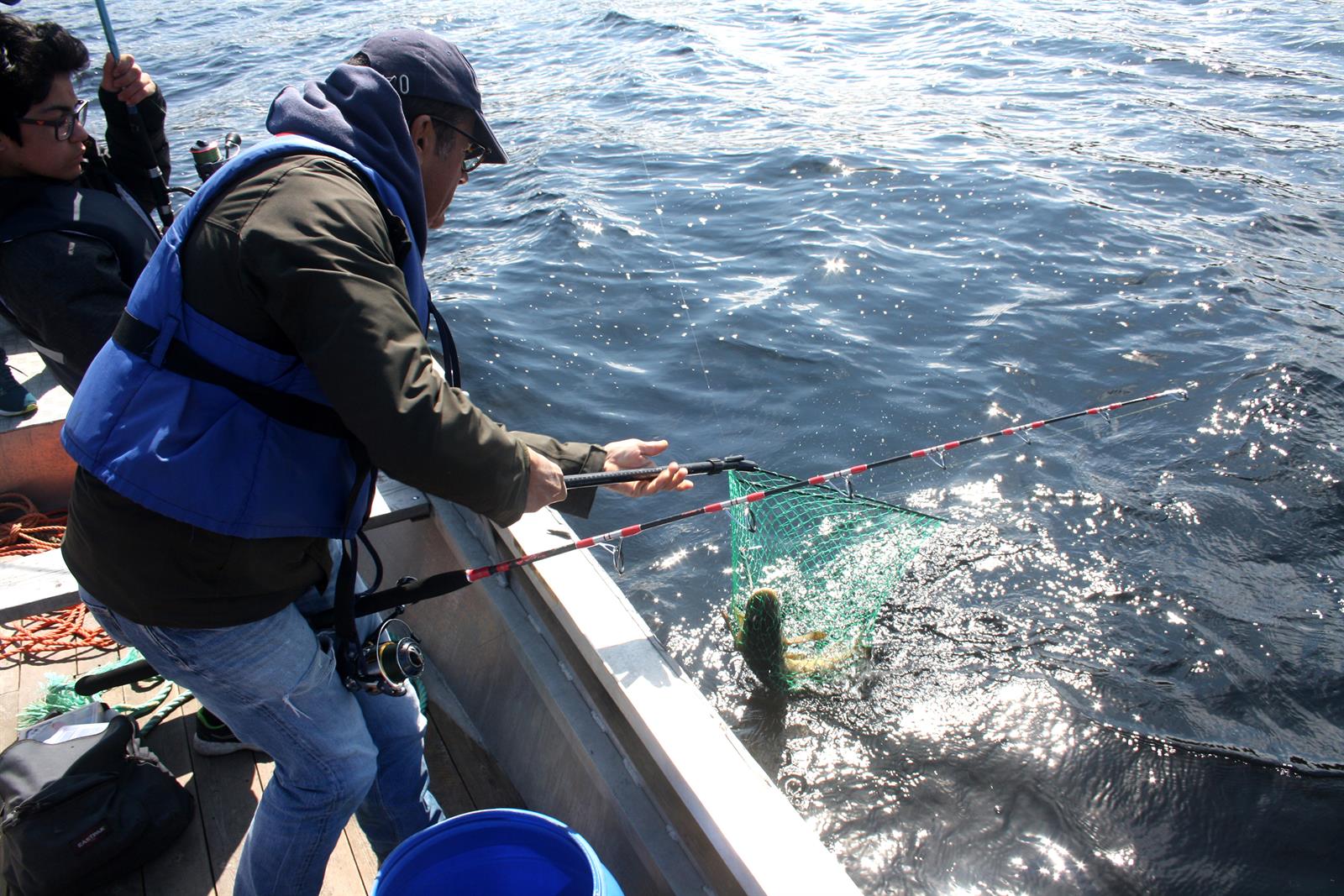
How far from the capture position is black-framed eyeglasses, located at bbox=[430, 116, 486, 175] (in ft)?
7.23

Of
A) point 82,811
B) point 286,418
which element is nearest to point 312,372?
point 286,418

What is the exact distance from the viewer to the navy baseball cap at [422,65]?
210 cm

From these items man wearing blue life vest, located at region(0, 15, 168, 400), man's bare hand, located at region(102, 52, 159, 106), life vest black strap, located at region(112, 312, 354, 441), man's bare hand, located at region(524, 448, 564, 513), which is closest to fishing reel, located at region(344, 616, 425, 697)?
man's bare hand, located at region(524, 448, 564, 513)

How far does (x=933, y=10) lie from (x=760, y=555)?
1773 centimetres

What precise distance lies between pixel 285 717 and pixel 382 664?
259 millimetres

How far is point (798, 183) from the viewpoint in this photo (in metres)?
10.9

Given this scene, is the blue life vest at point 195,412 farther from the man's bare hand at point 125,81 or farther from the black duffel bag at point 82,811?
the man's bare hand at point 125,81

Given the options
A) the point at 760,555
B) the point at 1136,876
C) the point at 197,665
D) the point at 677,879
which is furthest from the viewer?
the point at 760,555

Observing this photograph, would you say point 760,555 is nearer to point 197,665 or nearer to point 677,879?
point 677,879

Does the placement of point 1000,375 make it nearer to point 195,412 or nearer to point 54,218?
point 54,218

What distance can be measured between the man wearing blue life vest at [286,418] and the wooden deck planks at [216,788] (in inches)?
32.4

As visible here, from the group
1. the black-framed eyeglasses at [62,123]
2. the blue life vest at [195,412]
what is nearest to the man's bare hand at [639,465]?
the blue life vest at [195,412]

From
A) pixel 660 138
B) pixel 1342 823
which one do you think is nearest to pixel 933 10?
pixel 660 138

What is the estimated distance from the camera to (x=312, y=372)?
1.72 meters
